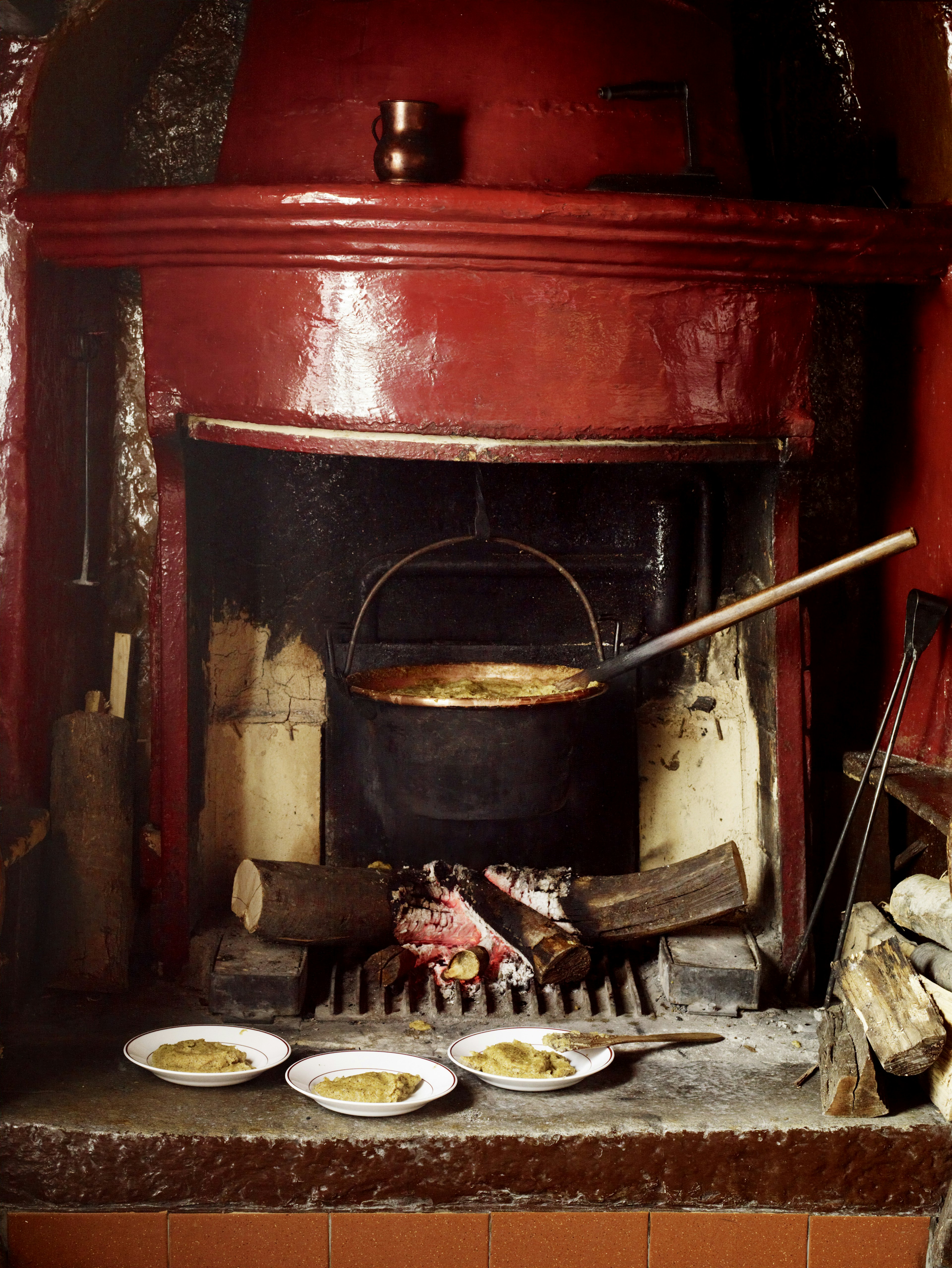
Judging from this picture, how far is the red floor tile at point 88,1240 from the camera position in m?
2.54

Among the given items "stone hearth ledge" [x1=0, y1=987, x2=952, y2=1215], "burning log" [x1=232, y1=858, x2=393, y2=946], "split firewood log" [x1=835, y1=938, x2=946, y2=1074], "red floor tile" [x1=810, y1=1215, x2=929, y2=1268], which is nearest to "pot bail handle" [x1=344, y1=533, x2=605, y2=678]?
"burning log" [x1=232, y1=858, x2=393, y2=946]

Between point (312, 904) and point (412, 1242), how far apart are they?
874mm

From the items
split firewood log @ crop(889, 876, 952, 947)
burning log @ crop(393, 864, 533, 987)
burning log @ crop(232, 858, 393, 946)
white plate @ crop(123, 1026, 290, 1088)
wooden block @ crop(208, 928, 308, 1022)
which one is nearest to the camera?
white plate @ crop(123, 1026, 290, 1088)

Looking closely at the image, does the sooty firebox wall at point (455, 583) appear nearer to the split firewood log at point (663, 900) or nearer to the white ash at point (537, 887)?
the white ash at point (537, 887)

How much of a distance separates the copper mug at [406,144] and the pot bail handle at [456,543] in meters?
0.88

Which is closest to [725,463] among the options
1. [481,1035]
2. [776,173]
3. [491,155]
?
[776,173]

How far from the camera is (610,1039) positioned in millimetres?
2855

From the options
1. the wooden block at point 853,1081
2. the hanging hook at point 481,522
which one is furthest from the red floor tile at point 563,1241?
the hanging hook at point 481,522

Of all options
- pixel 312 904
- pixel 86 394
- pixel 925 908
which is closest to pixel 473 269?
pixel 86 394

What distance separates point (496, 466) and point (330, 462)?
489 millimetres

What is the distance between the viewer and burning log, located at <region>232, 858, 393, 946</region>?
10.2 feet

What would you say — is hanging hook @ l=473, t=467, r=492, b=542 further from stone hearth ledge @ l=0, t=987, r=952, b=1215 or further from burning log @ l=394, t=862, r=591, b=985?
stone hearth ledge @ l=0, t=987, r=952, b=1215

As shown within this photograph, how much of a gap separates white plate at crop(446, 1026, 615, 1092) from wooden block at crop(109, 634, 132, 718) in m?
1.36

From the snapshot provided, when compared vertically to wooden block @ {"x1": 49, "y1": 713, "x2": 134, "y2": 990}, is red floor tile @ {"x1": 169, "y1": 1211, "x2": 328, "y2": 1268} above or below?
below
